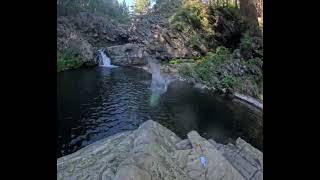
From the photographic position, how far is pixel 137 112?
23.6 meters

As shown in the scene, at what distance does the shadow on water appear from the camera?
64.7 feet

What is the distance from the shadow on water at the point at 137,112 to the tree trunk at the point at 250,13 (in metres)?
13.4

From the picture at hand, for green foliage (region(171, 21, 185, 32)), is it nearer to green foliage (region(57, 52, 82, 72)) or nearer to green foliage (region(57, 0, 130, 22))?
green foliage (region(57, 52, 82, 72))

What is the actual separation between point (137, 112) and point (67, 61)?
74.6 feet

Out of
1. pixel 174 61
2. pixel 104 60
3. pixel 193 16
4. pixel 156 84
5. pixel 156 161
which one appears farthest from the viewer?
pixel 193 16

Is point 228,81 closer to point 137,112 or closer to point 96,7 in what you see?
point 137,112

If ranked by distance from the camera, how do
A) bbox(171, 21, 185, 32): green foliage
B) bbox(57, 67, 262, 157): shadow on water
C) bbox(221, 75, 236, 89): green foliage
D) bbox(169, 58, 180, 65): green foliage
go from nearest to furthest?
bbox(57, 67, 262, 157): shadow on water < bbox(221, 75, 236, 89): green foliage < bbox(169, 58, 180, 65): green foliage < bbox(171, 21, 185, 32): green foliage

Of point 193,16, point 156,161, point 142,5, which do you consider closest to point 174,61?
point 193,16

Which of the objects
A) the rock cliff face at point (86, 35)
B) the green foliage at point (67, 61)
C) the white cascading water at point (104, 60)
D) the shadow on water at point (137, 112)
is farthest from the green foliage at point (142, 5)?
the shadow on water at point (137, 112)

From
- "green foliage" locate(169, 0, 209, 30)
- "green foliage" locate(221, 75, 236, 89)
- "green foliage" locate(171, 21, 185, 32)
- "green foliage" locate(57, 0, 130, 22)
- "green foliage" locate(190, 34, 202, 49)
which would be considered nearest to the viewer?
"green foliage" locate(221, 75, 236, 89)

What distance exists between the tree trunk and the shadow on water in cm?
1342

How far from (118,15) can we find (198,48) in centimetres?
4729

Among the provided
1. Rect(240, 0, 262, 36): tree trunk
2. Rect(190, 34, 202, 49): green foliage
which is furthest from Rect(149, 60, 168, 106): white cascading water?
Rect(240, 0, 262, 36): tree trunk

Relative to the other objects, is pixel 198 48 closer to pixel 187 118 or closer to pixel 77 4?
pixel 187 118
